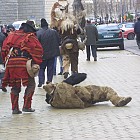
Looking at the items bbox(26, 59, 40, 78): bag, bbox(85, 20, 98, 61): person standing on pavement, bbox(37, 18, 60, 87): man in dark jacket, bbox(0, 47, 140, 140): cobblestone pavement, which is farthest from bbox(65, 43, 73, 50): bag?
bbox(85, 20, 98, 61): person standing on pavement

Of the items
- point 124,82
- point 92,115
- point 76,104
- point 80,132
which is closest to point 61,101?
point 76,104

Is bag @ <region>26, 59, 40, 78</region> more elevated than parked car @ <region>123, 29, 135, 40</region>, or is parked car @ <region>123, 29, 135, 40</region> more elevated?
bag @ <region>26, 59, 40, 78</region>

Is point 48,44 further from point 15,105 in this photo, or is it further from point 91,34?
point 91,34

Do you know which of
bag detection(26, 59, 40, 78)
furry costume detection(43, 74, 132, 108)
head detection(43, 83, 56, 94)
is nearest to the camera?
bag detection(26, 59, 40, 78)

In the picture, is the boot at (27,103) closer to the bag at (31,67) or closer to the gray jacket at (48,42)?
the bag at (31,67)

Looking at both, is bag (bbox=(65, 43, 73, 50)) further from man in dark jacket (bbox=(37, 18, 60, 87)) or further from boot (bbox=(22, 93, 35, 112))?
boot (bbox=(22, 93, 35, 112))

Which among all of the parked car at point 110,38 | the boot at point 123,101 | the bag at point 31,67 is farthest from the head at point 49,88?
the parked car at point 110,38

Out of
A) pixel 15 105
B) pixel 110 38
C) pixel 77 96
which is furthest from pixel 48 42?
pixel 110 38

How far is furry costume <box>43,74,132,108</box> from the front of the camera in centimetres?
1120

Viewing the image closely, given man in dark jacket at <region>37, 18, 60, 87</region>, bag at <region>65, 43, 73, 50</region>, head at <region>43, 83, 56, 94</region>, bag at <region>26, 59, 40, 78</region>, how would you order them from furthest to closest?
bag at <region>65, 43, 73, 50</region> < man in dark jacket at <region>37, 18, 60, 87</region> < head at <region>43, 83, 56, 94</region> < bag at <region>26, 59, 40, 78</region>

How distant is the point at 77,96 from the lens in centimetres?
1131

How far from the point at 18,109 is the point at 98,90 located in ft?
5.57

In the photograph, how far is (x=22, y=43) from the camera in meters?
10.4

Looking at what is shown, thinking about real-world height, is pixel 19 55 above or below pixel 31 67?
above
